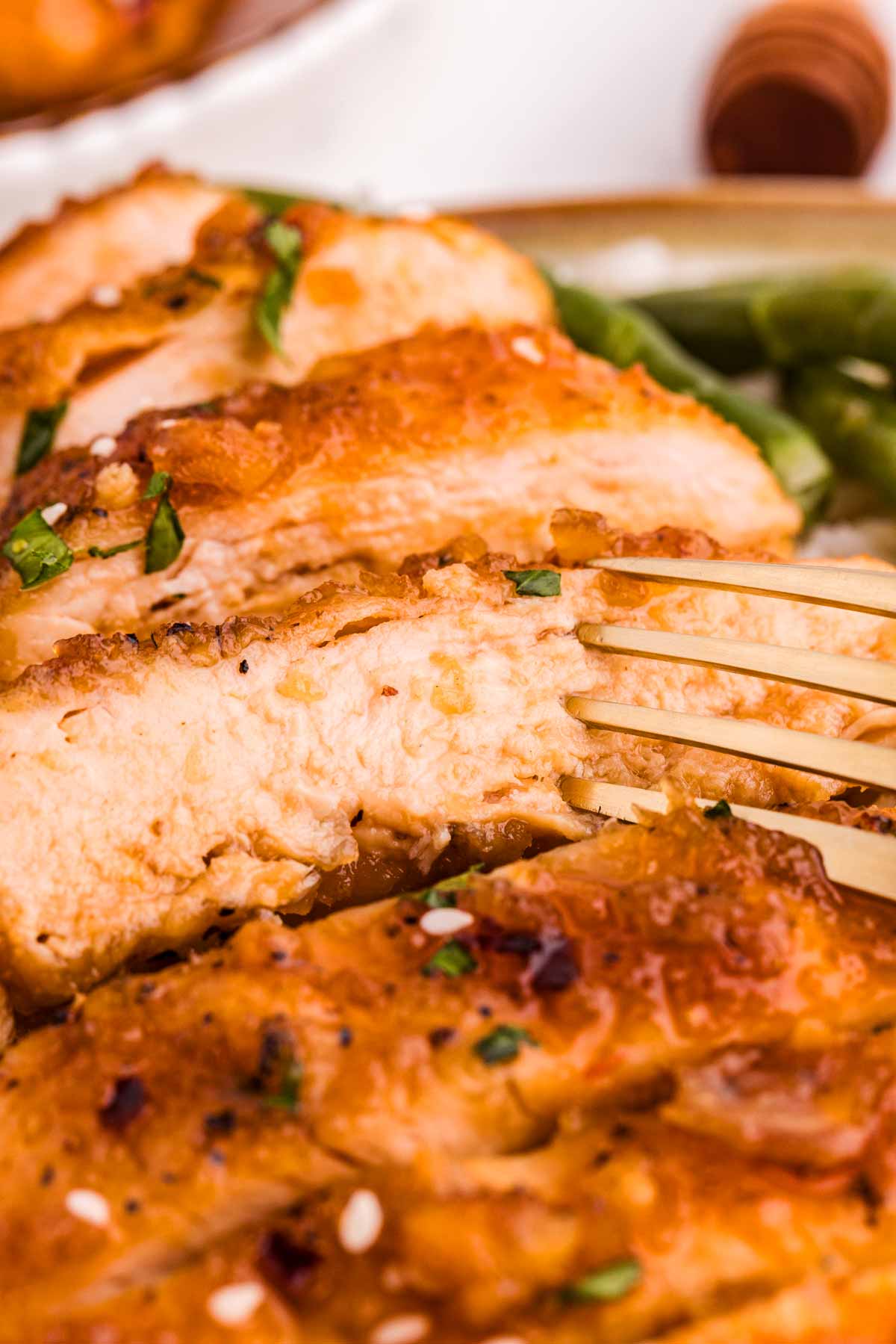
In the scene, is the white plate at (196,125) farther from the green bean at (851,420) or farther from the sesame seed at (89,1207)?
the sesame seed at (89,1207)

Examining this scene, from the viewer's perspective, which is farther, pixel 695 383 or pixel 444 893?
pixel 695 383

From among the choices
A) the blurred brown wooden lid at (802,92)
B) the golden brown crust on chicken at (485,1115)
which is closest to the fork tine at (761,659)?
the golden brown crust on chicken at (485,1115)

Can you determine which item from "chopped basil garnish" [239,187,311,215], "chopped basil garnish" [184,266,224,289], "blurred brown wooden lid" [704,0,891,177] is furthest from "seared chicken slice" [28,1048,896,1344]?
"blurred brown wooden lid" [704,0,891,177]

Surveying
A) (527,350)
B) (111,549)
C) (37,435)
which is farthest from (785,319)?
(111,549)

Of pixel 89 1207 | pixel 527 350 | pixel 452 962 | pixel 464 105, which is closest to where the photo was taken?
pixel 89 1207

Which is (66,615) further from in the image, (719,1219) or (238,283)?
(719,1219)

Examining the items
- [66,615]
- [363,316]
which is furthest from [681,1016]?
[363,316]

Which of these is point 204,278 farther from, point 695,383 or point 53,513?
point 695,383

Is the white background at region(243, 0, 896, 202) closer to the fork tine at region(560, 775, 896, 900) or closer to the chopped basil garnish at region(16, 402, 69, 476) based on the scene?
the chopped basil garnish at region(16, 402, 69, 476)
